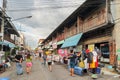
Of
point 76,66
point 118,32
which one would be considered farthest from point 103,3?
point 76,66

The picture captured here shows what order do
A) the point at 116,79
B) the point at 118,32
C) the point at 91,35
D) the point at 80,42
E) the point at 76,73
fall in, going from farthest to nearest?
the point at 80,42, the point at 91,35, the point at 118,32, the point at 76,73, the point at 116,79

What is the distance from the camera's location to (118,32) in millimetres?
18906

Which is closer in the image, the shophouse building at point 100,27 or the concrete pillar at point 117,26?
the concrete pillar at point 117,26

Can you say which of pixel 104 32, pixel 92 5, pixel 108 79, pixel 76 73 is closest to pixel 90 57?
pixel 108 79

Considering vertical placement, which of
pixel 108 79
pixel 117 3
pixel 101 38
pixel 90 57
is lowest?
pixel 108 79

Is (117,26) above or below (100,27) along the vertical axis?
below

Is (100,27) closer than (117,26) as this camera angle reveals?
No

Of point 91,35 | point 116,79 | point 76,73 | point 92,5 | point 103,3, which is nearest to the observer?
point 116,79

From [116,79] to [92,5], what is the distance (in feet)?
37.7

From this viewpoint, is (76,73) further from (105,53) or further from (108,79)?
(105,53)

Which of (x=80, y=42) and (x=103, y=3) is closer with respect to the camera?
(x=103, y=3)

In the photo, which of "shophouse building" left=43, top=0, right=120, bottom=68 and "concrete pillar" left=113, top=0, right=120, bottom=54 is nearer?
"concrete pillar" left=113, top=0, right=120, bottom=54

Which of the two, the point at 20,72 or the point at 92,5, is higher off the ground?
the point at 92,5

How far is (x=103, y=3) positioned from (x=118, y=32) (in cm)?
404
